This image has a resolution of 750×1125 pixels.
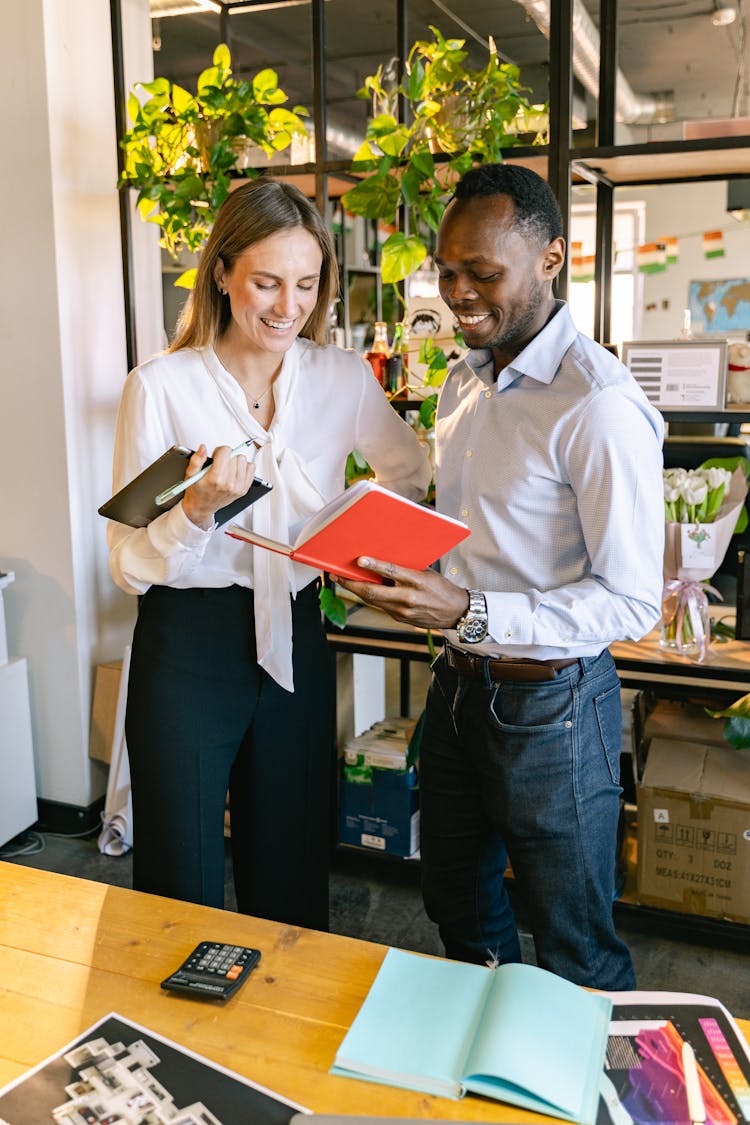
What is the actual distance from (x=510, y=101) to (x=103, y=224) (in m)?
1.31

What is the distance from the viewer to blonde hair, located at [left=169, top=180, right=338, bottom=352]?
5.58 ft

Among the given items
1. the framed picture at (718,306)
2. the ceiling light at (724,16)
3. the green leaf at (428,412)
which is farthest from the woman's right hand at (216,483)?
the framed picture at (718,306)

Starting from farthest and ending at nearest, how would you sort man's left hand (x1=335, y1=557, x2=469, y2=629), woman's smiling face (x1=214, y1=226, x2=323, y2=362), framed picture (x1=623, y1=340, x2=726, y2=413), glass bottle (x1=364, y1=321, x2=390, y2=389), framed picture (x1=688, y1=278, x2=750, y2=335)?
framed picture (x1=688, y1=278, x2=750, y2=335) → glass bottle (x1=364, y1=321, x2=390, y2=389) → framed picture (x1=623, y1=340, x2=726, y2=413) → woman's smiling face (x1=214, y1=226, x2=323, y2=362) → man's left hand (x1=335, y1=557, x2=469, y2=629)

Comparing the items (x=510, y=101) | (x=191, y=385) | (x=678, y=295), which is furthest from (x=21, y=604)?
(x=678, y=295)

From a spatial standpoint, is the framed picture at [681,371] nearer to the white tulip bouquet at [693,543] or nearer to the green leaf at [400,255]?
the white tulip bouquet at [693,543]

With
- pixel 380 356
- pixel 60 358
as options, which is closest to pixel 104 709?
pixel 60 358

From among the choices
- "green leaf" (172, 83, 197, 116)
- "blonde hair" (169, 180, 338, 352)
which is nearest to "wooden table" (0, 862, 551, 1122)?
"blonde hair" (169, 180, 338, 352)

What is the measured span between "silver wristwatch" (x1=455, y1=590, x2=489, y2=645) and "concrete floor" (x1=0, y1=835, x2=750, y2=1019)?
1.38m

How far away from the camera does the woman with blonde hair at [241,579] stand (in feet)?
5.67

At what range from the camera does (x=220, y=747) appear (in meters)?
1.79

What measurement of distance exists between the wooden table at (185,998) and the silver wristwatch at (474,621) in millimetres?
455

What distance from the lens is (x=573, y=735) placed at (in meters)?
1.61

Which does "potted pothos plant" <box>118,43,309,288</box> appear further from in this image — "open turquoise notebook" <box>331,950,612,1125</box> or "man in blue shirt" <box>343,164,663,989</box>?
"open turquoise notebook" <box>331,950,612,1125</box>

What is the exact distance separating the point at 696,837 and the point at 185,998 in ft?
5.46
